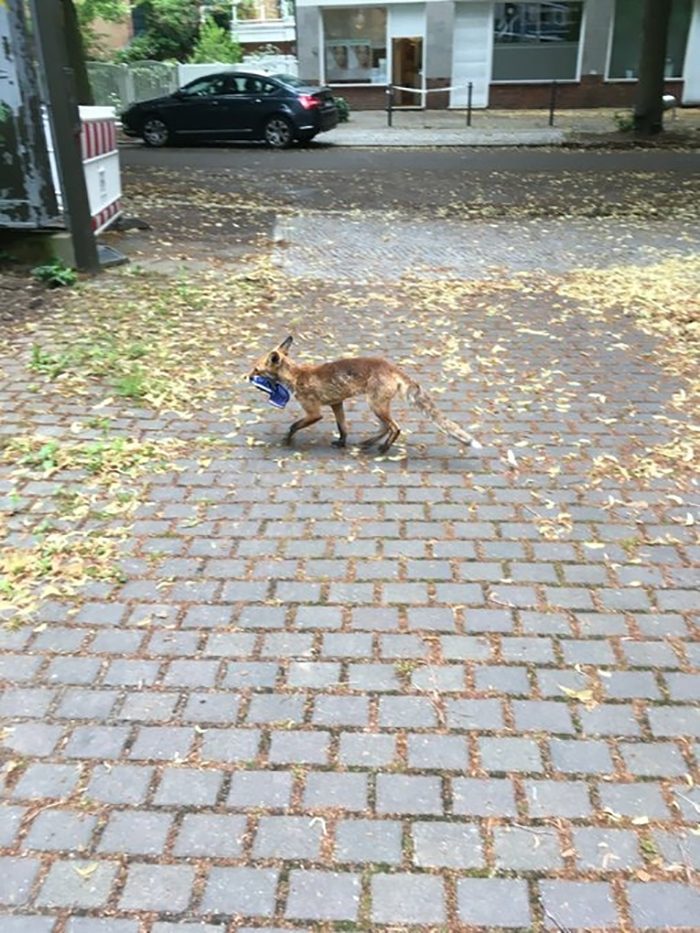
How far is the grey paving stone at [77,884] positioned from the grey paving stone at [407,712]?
95 centimetres

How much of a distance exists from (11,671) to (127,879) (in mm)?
1054

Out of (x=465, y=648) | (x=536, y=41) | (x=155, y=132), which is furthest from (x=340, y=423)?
(x=536, y=41)

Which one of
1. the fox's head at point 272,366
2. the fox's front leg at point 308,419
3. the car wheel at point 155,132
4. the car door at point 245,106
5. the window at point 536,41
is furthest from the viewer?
the window at point 536,41

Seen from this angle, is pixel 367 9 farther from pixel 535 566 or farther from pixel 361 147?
pixel 535 566

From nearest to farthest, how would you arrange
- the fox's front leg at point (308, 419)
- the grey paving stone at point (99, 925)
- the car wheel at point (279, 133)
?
the grey paving stone at point (99, 925)
the fox's front leg at point (308, 419)
the car wheel at point (279, 133)

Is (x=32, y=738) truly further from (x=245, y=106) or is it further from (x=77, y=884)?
(x=245, y=106)

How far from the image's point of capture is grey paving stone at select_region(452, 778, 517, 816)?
2.53 m

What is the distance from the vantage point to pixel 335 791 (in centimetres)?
259

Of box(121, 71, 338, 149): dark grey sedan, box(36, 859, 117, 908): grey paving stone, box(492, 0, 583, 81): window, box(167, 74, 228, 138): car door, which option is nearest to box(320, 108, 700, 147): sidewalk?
box(121, 71, 338, 149): dark grey sedan

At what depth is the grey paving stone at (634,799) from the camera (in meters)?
2.52

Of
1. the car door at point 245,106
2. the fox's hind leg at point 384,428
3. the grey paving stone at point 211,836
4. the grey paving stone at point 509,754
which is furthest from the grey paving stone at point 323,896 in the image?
the car door at point 245,106

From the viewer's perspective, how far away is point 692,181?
1412cm

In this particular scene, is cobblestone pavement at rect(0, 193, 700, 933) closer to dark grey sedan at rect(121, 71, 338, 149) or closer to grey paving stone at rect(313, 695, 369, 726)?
grey paving stone at rect(313, 695, 369, 726)

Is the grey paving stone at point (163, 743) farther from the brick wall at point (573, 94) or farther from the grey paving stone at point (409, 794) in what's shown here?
the brick wall at point (573, 94)
